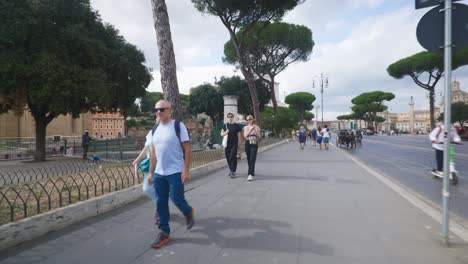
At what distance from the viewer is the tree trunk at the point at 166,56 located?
8906 mm

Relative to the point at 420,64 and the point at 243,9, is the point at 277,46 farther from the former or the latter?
the point at 420,64

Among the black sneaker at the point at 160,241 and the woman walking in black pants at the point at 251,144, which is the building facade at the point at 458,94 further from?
the black sneaker at the point at 160,241

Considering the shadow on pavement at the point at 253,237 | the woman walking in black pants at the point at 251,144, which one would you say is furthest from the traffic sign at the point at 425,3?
the woman walking in black pants at the point at 251,144

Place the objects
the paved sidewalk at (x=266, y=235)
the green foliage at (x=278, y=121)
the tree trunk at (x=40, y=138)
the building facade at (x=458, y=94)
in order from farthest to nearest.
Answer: the building facade at (x=458, y=94) < the green foliage at (x=278, y=121) < the tree trunk at (x=40, y=138) < the paved sidewalk at (x=266, y=235)

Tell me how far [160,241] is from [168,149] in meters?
0.97

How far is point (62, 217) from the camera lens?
3.99 m

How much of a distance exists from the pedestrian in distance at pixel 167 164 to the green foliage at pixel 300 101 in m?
73.2

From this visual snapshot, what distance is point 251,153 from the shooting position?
7629 millimetres

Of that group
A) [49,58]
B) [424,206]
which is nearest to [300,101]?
[49,58]

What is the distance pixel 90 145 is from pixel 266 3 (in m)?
14.9

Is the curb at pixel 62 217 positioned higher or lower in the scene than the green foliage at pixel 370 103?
lower

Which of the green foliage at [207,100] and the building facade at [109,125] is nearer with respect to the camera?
the green foliage at [207,100]

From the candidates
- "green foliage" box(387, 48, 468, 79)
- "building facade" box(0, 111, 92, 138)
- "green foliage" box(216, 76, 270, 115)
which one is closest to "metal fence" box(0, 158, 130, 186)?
"building facade" box(0, 111, 92, 138)

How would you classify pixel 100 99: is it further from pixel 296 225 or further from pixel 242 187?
pixel 296 225
